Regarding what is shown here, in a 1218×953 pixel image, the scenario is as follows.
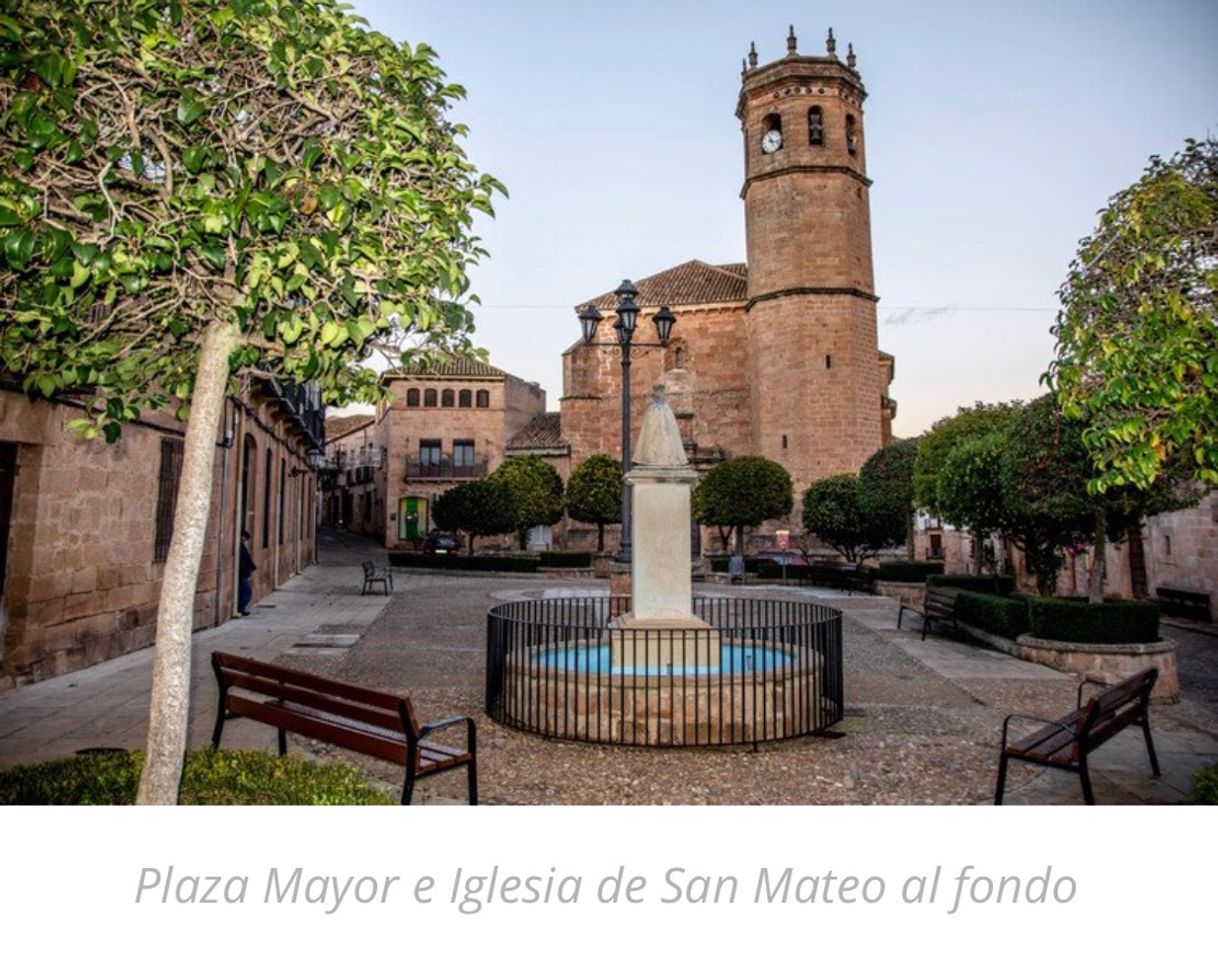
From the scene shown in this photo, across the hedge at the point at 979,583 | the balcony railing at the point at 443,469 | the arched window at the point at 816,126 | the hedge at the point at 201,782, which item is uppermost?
the arched window at the point at 816,126

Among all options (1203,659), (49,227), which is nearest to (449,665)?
(49,227)

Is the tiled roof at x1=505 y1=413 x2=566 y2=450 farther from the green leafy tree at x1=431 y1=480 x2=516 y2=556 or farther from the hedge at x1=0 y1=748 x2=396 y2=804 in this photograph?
the hedge at x1=0 y1=748 x2=396 y2=804

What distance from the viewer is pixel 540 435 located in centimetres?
3619

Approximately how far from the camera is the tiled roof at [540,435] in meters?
34.8

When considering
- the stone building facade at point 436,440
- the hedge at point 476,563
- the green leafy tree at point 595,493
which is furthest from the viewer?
the stone building facade at point 436,440

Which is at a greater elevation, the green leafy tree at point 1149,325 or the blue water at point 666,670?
the green leafy tree at point 1149,325

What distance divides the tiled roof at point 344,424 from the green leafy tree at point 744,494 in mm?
28310

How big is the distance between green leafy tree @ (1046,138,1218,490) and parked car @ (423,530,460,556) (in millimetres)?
23151

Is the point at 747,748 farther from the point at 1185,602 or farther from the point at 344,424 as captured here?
the point at 344,424

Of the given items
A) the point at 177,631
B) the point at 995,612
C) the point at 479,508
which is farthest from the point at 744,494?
the point at 177,631

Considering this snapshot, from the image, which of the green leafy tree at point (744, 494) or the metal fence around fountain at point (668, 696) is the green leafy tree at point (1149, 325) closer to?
the metal fence around fountain at point (668, 696)

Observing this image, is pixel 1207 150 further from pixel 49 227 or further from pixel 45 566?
pixel 45 566

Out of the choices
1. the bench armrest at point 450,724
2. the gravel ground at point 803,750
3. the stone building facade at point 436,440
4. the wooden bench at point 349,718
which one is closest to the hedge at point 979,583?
the gravel ground at point 803,750

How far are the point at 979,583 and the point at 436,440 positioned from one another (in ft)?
93.2
